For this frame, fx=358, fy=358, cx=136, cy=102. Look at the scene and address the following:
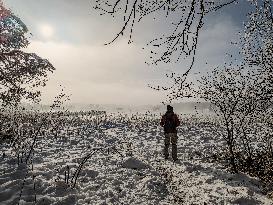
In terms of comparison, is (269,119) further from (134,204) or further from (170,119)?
(134,204)

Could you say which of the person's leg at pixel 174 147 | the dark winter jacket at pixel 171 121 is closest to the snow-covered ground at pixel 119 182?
the person's leg at pixel 174 147

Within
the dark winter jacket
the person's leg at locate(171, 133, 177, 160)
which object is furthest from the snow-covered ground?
the dark winter jacket

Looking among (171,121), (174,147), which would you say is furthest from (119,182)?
(171,121)

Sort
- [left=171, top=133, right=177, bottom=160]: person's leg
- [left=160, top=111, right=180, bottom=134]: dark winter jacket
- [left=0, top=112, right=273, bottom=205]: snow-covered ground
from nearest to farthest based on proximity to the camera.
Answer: [left=0, top=112, right=273, bottom=205]: snow-covered ground, [left=171, top=133, right=177, bottom=160]: person's leg, [left=160, top=111, right=180, bottom=134]: dark winter jacket

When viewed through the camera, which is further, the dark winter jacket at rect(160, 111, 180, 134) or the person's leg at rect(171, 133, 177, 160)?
the dark winter jacket at rect(160, 111, 180, 134)

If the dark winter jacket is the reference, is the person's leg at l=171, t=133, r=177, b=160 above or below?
below

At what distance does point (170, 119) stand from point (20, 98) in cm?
614

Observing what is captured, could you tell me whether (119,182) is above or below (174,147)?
below

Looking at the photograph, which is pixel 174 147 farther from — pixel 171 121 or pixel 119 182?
pixel 119 182

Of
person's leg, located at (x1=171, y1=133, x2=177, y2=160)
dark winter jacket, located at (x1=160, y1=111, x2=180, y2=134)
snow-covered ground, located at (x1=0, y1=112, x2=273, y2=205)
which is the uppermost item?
dark winter jacket, located at (x1=160, y1=111, x2=180, y2=134)

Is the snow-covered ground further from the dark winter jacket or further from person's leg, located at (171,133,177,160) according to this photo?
the dark winter jacket

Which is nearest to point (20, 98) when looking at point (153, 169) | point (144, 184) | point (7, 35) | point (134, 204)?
point (7, 35)

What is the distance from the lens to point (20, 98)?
1434cm

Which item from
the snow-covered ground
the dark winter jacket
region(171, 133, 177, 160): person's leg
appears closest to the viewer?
the snow-covered ground
